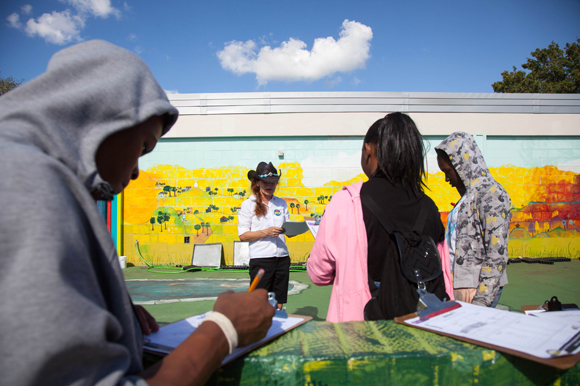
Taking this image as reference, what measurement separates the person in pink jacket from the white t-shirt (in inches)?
84.4

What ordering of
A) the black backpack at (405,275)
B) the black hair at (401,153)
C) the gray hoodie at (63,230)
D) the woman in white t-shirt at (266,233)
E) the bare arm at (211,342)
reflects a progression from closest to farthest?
the gray hoodie at (63,230) < the bare arm at (211,342) < the black backpack at (405,275) < the black hair at (401,153) < the woman in white t-shirt at (266,233)

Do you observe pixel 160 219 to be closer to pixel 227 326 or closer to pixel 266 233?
pixel 266 233

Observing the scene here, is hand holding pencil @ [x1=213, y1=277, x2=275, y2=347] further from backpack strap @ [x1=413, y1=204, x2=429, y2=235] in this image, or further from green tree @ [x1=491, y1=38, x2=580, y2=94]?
green tree @ [x1=491, y1=38, x2=580, y2=94]

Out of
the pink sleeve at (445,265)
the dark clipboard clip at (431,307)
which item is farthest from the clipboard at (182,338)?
the pink sleeve at (445,265)

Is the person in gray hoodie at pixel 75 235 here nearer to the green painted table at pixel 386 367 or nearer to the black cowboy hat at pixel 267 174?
the green painted table at pixel 386 367

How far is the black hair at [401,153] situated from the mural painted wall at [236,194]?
6.58 m

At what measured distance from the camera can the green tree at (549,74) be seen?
73.3 ft

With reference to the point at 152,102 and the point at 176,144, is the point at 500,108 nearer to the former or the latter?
the point at 176,144

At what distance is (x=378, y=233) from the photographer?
1.56 metres

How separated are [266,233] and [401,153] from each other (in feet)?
7.94

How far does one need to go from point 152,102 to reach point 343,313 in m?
1.23

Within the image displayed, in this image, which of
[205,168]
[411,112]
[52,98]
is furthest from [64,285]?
[411,112]

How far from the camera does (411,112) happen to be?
8555 mm

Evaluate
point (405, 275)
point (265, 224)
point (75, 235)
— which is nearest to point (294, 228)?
point (265, 224)
